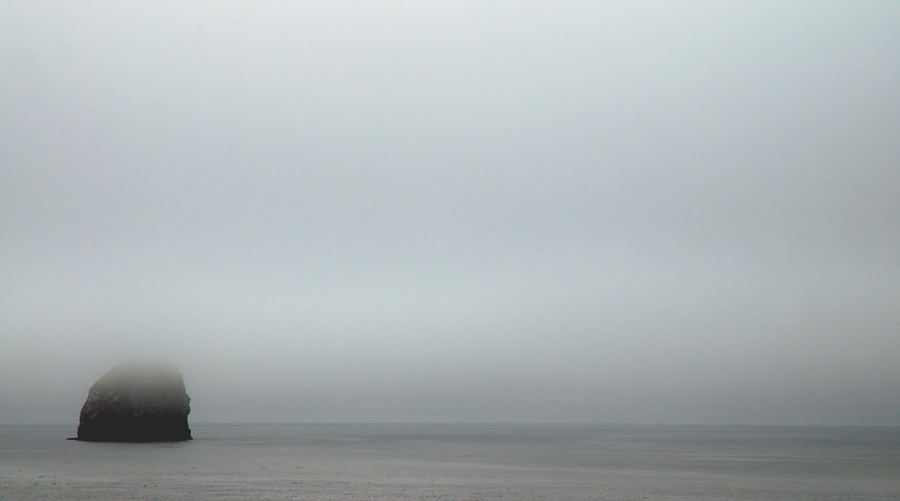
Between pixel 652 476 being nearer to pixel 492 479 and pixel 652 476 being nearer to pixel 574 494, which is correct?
pixel 492 479

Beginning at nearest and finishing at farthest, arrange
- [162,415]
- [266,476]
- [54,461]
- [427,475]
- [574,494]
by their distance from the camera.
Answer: [574,494] < [266,476] < [427,475] < [54,461] < [162,415]

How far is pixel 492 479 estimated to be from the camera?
2042 inches

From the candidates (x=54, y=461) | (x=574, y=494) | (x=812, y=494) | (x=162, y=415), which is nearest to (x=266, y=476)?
(x=574, y=494)

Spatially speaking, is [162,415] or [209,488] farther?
[162,415]

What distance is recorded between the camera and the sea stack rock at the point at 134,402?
288ft

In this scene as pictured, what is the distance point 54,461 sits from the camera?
215 feet

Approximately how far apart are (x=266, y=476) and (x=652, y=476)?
28061 millimetres

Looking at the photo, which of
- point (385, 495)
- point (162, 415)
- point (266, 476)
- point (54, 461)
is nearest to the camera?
point (385, 495)

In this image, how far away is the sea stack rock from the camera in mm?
87688

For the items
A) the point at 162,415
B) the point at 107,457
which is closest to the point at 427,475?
the point at 107,457

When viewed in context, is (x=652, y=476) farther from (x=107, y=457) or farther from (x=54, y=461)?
(x=54, y=461)

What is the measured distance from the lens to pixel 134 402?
88.2m

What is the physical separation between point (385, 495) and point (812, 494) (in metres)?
24.6

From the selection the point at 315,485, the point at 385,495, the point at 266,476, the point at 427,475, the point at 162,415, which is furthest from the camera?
the point at 162,415
